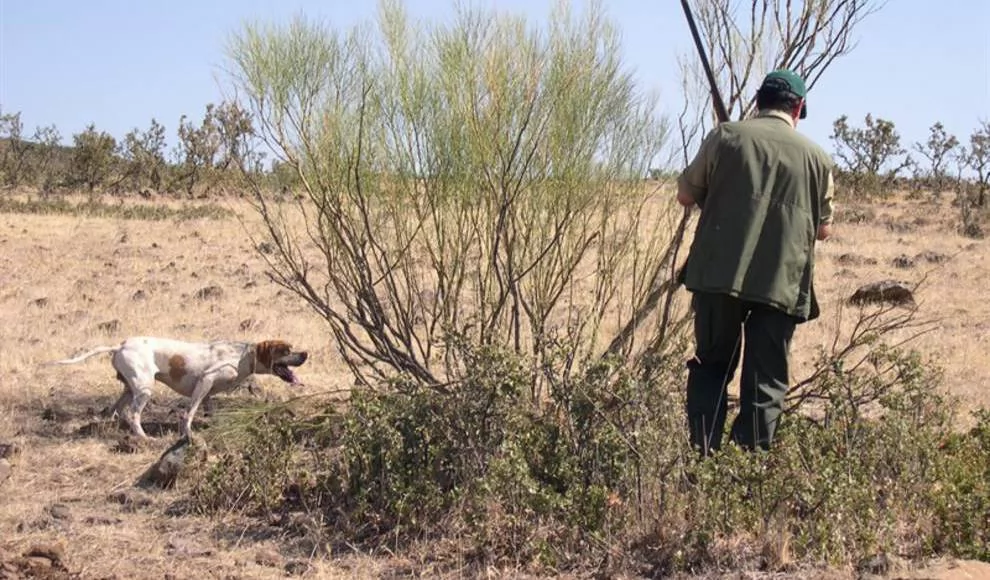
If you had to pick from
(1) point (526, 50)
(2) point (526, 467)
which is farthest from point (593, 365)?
(1) point (526, 50)

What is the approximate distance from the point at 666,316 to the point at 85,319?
21.5 feet

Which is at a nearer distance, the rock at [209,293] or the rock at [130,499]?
the rock at [130,499]

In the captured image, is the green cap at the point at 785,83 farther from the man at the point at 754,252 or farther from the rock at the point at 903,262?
the rock at the point at 903,262

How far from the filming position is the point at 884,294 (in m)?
10.7

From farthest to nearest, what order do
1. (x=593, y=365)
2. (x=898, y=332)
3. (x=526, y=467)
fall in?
(x=898, y=332) → (x=593, y=365) → (x=526, y=467)

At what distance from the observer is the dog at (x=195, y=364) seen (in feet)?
21.8

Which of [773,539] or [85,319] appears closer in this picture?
[773,539]

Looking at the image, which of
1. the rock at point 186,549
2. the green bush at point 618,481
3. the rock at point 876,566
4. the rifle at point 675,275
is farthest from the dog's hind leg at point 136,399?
the rock at point 876,566

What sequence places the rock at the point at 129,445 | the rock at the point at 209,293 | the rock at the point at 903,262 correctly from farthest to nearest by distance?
1. the rock at the point at 903,262
2. the rock at the point at 209,293
3. the rock at the point at 129,445

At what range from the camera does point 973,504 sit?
4.07 m

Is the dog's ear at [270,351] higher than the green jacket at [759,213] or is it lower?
lower

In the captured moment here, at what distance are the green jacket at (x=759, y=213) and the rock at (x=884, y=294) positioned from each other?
650cm

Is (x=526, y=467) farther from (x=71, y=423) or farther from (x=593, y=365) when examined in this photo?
(x=71, y=423)

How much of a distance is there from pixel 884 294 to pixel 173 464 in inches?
287
